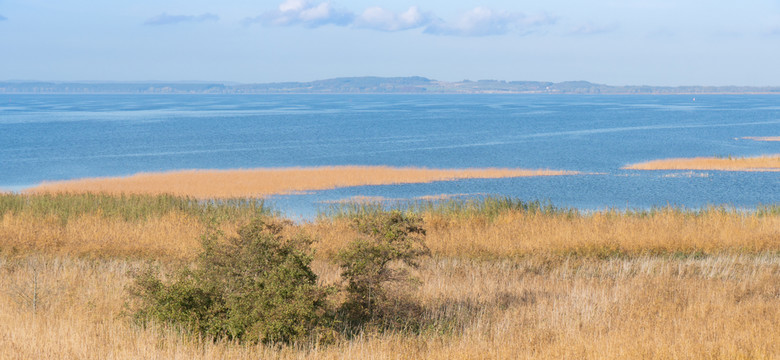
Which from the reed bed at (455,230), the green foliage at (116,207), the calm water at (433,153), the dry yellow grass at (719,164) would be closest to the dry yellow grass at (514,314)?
the reed bed at (455,230)

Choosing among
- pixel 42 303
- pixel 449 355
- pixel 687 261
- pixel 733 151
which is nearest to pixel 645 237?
pixel 687 261

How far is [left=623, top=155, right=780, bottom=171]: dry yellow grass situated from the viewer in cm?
4838

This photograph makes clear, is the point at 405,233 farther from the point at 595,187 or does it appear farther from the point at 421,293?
the point at 595,187

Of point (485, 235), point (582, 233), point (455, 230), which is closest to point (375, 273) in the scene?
point (485, 235)

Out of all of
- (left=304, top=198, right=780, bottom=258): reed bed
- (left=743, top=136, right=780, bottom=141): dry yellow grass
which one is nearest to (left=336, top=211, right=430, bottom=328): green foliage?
(left=304, top=198, right=780, bottom=258): reed bed

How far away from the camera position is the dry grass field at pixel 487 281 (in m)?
10.1

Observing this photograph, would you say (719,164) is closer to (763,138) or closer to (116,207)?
(763,138)

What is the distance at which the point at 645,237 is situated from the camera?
2150 cm

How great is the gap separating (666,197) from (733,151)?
27.4 metres

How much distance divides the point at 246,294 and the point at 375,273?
2.06 m

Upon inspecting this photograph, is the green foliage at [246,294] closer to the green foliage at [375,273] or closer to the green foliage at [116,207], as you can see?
the green foliage at [375,273]

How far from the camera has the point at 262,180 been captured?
4266 centimetres

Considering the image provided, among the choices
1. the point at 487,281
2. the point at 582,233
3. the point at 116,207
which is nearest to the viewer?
the point at 487,281

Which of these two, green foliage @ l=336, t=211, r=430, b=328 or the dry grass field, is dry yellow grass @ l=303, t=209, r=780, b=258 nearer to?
the dry grass field
